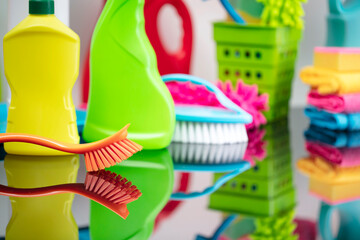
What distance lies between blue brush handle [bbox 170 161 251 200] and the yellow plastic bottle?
0.71 feet

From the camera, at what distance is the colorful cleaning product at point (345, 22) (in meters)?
1.55

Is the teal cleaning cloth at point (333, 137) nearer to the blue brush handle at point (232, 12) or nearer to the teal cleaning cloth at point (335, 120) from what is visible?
the teal cleaning cloth at point (335, 120)

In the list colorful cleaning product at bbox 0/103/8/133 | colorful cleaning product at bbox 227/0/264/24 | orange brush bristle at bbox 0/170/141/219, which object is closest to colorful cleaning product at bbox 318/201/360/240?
orange brush bristle at bbox 0/170/141/219

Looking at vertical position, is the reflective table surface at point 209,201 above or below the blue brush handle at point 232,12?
below

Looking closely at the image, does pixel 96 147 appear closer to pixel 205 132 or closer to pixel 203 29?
pixel 205 132

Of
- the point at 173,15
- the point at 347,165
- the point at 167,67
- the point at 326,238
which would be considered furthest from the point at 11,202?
the point at 173,15

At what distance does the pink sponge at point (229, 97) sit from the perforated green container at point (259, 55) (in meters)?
0.07

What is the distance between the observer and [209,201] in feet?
3.03

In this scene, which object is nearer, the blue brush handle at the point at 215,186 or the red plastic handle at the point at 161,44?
the blue brush handle at the point at 215,186

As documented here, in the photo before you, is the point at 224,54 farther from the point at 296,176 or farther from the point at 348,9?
A: the point at 296,176

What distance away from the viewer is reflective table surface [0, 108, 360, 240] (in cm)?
76

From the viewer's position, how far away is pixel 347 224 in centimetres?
84

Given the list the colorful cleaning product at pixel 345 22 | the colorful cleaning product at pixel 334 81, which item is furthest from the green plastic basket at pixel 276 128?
the colorful cleaning product at pixel 345 22

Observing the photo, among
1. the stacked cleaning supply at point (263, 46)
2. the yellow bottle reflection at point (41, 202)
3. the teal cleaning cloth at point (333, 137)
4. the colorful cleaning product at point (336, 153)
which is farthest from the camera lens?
the stacked cleaning supply at point (263, 46)
